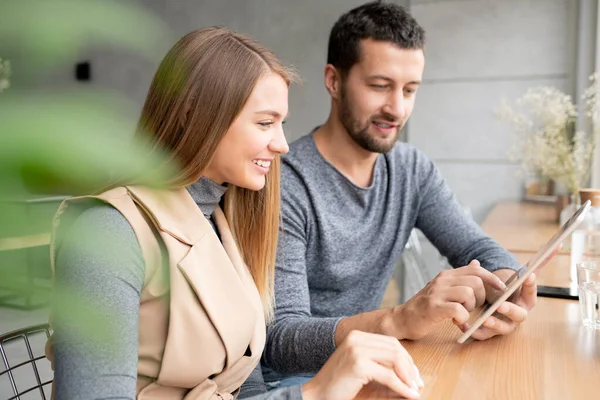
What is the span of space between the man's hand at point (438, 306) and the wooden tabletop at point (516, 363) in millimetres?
32

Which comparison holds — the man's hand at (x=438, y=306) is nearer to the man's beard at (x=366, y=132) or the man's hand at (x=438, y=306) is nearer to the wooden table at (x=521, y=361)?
the wooden table at (x=521, y=361)

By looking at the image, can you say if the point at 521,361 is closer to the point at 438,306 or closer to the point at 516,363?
the point at 516,363

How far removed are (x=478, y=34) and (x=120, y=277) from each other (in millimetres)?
3175

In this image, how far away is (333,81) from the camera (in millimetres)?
1768

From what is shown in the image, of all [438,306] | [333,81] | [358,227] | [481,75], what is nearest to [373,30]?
[333,81]

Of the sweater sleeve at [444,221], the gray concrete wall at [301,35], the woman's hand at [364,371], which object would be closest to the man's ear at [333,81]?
the sweater sleeve at [444,221]

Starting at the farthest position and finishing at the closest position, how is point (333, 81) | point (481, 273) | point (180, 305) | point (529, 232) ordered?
point (529, 232), point (333, 81), point (481, 273), point (180, 305)

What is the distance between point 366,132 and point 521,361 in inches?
33.6

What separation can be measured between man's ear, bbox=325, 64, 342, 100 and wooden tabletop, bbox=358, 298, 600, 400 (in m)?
0.86

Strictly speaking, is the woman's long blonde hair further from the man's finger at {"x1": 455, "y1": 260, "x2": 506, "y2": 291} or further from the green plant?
the green plant

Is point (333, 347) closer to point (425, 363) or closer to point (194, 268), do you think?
point (425, 363)

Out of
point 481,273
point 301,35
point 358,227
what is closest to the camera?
point 481,273

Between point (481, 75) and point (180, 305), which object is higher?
point (481, 75)

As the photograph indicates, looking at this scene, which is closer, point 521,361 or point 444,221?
point 521,361
